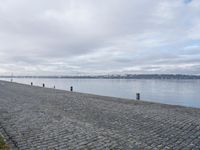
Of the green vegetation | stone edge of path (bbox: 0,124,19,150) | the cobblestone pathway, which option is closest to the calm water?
the cobblestone pathway

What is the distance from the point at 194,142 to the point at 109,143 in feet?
8.85

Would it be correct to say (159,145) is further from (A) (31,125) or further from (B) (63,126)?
(A) (31,125)

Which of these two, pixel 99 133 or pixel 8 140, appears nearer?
pixel 8 140

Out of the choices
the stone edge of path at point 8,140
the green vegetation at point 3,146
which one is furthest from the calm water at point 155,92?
the green vegetation at point 3,146

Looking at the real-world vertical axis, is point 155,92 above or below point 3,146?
below

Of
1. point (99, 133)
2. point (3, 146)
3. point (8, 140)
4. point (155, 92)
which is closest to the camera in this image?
point (3, 146)

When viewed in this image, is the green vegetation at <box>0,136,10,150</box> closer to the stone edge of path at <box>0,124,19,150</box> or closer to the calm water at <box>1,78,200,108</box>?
the stone edge of path at <box>0,124,19,150</box>

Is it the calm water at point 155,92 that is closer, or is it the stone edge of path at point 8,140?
the stone edge of path at point 8,140

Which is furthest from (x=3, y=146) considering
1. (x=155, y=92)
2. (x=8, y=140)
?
(x=155, y=92)

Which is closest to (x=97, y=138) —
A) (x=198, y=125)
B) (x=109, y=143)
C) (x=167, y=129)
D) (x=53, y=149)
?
(x=109, y=143)

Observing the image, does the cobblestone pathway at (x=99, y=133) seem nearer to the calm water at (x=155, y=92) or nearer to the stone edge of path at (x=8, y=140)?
the stone edge of path at (x=8, y=140)

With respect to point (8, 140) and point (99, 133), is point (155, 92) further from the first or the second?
point (8, 140)

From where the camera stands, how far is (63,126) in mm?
8422

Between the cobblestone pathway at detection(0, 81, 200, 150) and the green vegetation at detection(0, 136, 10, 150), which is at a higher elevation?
the green vegetation at detection(0, 136, 10, 150)
